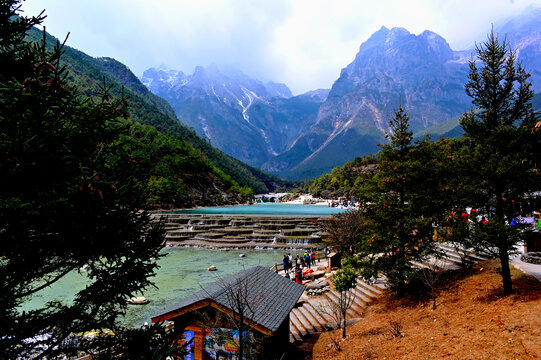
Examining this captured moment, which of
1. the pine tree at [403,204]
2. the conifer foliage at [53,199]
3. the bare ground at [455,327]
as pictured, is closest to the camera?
the conifer foliage at [53,199]

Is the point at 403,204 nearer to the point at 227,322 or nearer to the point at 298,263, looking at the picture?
the point at 227,322

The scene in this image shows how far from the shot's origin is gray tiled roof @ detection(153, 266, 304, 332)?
28.4 feet

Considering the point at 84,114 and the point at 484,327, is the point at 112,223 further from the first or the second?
the point at 484,327

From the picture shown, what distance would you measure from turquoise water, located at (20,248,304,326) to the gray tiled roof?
124 cm

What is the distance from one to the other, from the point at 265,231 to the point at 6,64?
129 feet

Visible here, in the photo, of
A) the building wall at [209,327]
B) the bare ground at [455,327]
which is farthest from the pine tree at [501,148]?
the building wall at [209,327]

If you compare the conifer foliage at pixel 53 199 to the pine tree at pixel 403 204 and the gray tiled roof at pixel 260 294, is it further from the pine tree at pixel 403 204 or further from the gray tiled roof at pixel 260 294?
the pine tree at pixel 403 204

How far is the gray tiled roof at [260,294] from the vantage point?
865 centimetres

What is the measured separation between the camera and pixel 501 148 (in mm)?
11078

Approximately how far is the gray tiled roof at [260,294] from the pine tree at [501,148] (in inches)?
311

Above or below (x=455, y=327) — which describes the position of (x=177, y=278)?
below

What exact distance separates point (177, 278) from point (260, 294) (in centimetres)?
1752

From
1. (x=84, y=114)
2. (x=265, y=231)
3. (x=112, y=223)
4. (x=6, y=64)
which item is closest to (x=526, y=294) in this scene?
(x=112, y=223)

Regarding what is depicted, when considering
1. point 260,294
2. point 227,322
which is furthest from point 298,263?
point 227,322
